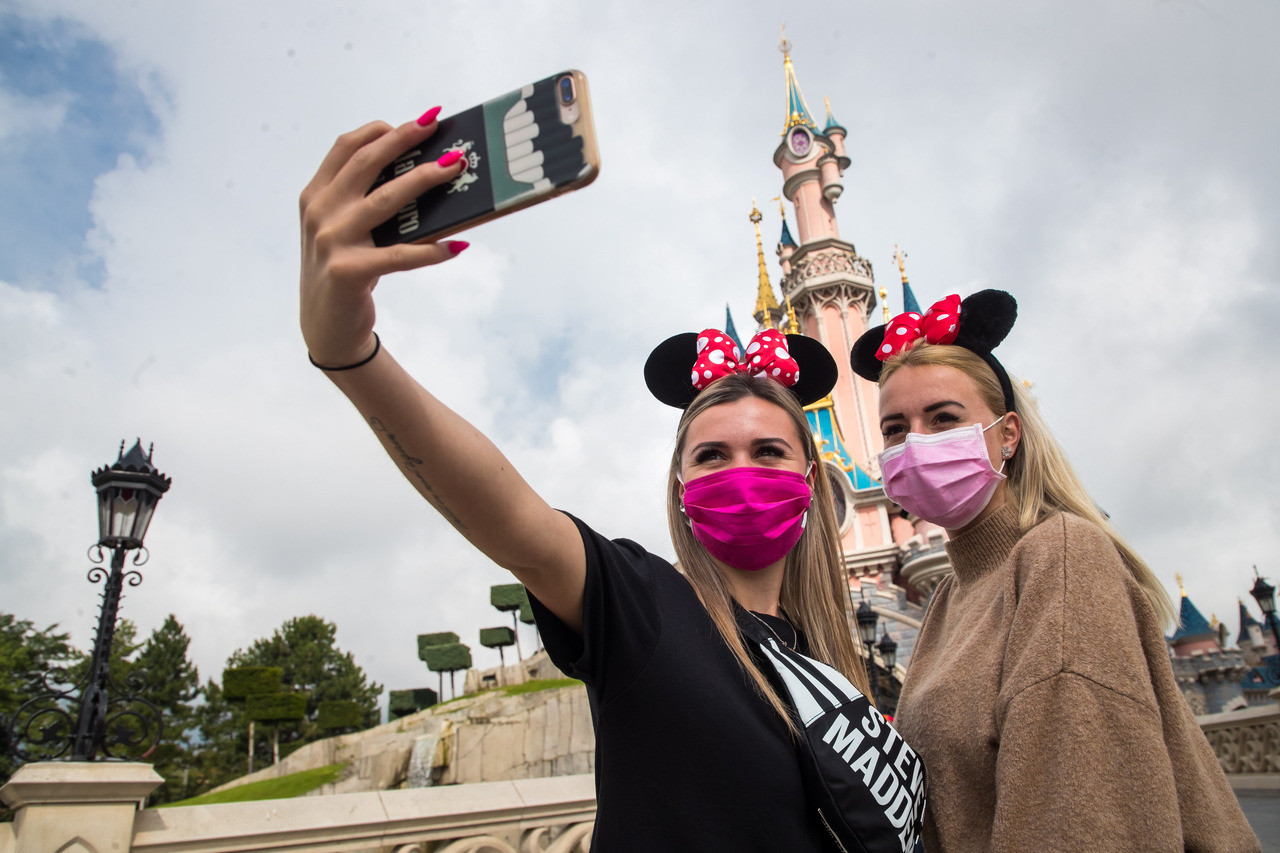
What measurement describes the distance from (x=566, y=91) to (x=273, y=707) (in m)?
35.5

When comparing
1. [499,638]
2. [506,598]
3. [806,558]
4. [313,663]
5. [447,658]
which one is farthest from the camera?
[313,663]

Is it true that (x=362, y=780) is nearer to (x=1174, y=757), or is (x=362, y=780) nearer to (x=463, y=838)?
(x=463, y=838)

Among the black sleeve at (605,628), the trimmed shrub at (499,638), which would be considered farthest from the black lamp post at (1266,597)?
the trimmed shrub at (499,638)

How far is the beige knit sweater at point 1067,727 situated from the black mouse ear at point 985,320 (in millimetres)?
838

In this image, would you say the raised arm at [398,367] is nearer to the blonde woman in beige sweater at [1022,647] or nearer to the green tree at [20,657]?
the blonde woman in beige sweater at [1022,647]

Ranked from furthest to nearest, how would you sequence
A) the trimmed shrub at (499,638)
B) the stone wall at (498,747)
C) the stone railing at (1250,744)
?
1. the trimmed shrub at (499,638)
2. the stone wall at (498,747)
3. the stone railing at (1250,744)

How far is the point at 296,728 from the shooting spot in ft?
134

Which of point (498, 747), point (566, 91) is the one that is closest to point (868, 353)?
point (566, 91)

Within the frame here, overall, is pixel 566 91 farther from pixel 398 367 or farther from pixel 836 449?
pixel 836 449

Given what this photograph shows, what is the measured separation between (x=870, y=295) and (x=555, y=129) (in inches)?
1318

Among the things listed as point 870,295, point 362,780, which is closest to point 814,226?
point 870,295

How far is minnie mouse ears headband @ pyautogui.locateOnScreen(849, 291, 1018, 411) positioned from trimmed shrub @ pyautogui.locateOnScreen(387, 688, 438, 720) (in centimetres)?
3707

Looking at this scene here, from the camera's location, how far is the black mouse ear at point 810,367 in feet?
9.91

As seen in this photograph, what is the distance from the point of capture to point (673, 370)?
9.82 feet
